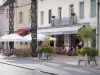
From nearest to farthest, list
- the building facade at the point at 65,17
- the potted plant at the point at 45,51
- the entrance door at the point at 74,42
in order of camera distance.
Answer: the potted plant at the point at 45,51 < the building facade at the point at 65,17 < the entrance door at the point at 74,42

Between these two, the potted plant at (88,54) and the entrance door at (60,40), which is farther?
the entrance door at (60,40)

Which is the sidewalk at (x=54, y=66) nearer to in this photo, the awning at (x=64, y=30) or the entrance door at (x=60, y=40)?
the awning at (x=64, y=30)

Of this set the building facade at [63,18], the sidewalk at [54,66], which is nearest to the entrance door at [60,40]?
the building facade at [63,18]

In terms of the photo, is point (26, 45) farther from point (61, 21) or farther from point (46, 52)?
point (46, 52)

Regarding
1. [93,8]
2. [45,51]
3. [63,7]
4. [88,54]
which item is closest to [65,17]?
[63,7]

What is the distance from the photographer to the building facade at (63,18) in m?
38.2

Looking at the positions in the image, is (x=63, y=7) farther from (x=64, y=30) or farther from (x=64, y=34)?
(x=64, y=30)

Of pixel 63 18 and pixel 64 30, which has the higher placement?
pixel 63 18

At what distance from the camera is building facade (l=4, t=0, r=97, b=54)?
1503 inches

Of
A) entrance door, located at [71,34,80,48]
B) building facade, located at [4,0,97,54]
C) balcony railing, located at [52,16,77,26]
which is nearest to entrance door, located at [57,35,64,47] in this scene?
building facade, located at [4,0,97,54]

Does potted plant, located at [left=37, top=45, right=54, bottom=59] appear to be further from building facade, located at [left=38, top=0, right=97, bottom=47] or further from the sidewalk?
building facade, located at [left=38, top=0, right=97, bottom=47]

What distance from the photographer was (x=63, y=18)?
42656 mm

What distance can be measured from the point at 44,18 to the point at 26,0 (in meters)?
7.36

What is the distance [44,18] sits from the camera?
48.1 m
